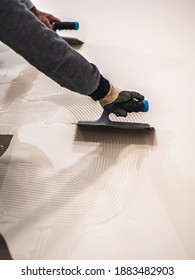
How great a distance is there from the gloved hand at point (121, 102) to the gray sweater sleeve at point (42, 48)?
0.13 metres

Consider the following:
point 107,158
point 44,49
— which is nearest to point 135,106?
point 107,158

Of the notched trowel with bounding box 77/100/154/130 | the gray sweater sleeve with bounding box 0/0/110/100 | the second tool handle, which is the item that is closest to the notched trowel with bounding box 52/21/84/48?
the second tool handle

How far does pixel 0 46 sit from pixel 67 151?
903 mm

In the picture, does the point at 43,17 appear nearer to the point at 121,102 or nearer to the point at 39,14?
the point at 39,14

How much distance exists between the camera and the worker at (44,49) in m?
0.76

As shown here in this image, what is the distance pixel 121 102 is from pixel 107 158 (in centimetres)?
22

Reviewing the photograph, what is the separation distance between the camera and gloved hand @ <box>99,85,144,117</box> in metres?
1.08

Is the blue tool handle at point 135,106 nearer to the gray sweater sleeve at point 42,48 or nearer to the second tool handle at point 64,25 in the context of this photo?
the gray sweater sleeve at point 42,48

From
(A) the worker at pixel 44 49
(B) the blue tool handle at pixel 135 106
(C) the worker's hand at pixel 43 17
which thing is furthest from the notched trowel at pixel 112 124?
(C) the worker's hand at pixel 43 17

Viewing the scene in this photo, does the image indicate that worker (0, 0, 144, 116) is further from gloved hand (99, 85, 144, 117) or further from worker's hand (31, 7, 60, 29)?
worker's hand (31, 7, 60, 29)

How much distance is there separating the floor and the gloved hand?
0.26 feet

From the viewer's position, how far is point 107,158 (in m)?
1.09
